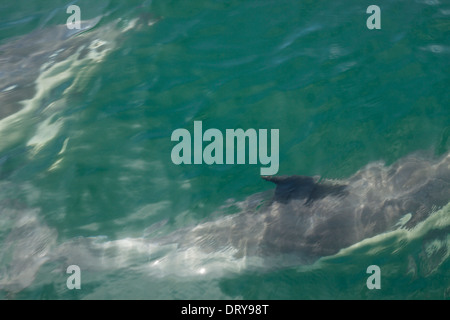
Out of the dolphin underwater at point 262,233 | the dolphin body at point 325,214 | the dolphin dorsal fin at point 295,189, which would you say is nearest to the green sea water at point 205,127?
the dolphin underwater at point 262,233

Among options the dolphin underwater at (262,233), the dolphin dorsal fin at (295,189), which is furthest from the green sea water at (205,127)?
the dolphin dorsal fin at (295,189)

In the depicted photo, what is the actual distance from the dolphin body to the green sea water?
0.16 metres

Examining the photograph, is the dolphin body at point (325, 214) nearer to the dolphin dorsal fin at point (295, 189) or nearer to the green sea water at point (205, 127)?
the dolphin dorsal fin at point (295, 189)

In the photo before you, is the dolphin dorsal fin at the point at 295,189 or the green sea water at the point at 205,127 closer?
the green sea water at the point at 205,127

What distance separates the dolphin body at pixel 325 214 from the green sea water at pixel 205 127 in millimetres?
157

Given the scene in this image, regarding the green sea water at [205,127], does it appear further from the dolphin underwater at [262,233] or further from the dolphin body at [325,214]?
the dolphin body at [325,214]

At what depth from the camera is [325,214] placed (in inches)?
224

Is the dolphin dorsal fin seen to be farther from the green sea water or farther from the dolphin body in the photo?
the green sea water

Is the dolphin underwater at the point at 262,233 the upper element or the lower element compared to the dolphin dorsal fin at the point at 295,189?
lower

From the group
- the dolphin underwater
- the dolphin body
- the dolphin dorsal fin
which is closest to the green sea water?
the dolphin underwater

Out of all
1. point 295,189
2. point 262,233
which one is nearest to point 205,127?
point 295,189

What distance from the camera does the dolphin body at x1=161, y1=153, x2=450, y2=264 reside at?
5.63 m

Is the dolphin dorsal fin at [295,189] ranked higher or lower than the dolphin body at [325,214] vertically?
higher

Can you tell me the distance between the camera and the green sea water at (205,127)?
18.1ft
